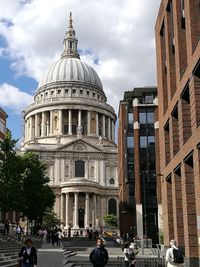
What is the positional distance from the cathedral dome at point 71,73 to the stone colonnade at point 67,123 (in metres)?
12.2

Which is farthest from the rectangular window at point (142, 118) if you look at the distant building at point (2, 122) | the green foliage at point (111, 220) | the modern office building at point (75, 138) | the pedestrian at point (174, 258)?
the pedestrian at point (174, 258)

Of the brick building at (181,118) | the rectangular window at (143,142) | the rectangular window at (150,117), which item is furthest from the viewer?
the rectangular window at (150,117)

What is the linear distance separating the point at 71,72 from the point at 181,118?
407 ft

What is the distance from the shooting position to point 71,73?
14875cm

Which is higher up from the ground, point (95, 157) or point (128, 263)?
point (95, 157)

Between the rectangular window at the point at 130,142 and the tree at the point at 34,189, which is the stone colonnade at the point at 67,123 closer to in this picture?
the rectangular window at the point at 130,142

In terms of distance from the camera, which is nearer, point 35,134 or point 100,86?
point 35,134

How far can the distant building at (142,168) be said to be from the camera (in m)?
66.2

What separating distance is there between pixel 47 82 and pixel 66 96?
10126 mm

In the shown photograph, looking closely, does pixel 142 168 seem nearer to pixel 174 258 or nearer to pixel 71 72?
pixel 174 258

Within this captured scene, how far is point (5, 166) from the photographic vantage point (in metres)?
49.0

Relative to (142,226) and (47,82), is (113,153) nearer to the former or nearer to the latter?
(47,82)

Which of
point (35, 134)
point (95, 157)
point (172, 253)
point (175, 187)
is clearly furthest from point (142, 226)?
point (35, 134)

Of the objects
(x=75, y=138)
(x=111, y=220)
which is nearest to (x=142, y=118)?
(x=111, y=220)
